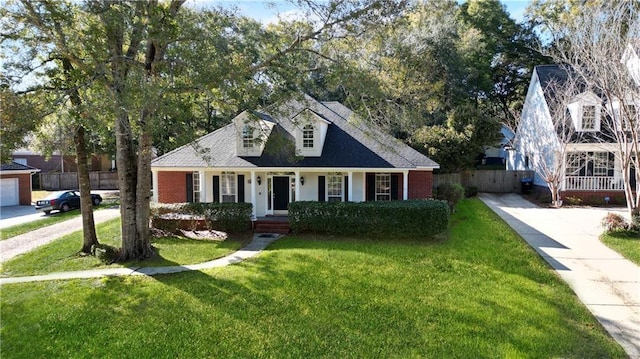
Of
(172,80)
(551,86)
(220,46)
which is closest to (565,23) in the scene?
(551,86)

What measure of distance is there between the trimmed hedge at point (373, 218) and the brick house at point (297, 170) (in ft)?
7.30

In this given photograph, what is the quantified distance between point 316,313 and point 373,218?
19.9ft

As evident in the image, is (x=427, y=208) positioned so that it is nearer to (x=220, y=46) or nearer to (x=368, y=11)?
(x=368, y=11)

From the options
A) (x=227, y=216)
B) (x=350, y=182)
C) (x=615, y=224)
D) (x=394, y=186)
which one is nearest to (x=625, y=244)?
(x=615, y=224)

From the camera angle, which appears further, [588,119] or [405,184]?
[588,119]

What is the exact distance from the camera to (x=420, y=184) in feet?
56.7

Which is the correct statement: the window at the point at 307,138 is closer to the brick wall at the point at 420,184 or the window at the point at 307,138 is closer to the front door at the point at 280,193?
the front door at the point at 280,193

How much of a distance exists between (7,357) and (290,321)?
4.89m

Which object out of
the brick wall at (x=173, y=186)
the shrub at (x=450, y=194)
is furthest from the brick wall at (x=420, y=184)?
the brick wall at (x=173, y=186)

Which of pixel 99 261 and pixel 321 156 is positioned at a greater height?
pixel 321 156

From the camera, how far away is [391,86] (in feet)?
40.1

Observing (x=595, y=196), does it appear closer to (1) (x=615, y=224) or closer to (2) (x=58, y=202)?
(1) (x=615, y=224)

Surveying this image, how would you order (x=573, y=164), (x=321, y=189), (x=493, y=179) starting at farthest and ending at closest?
(x=493, y=179) → (x=573, y=164) → (x=321, y=189)

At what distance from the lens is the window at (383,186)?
17078 millimetres
